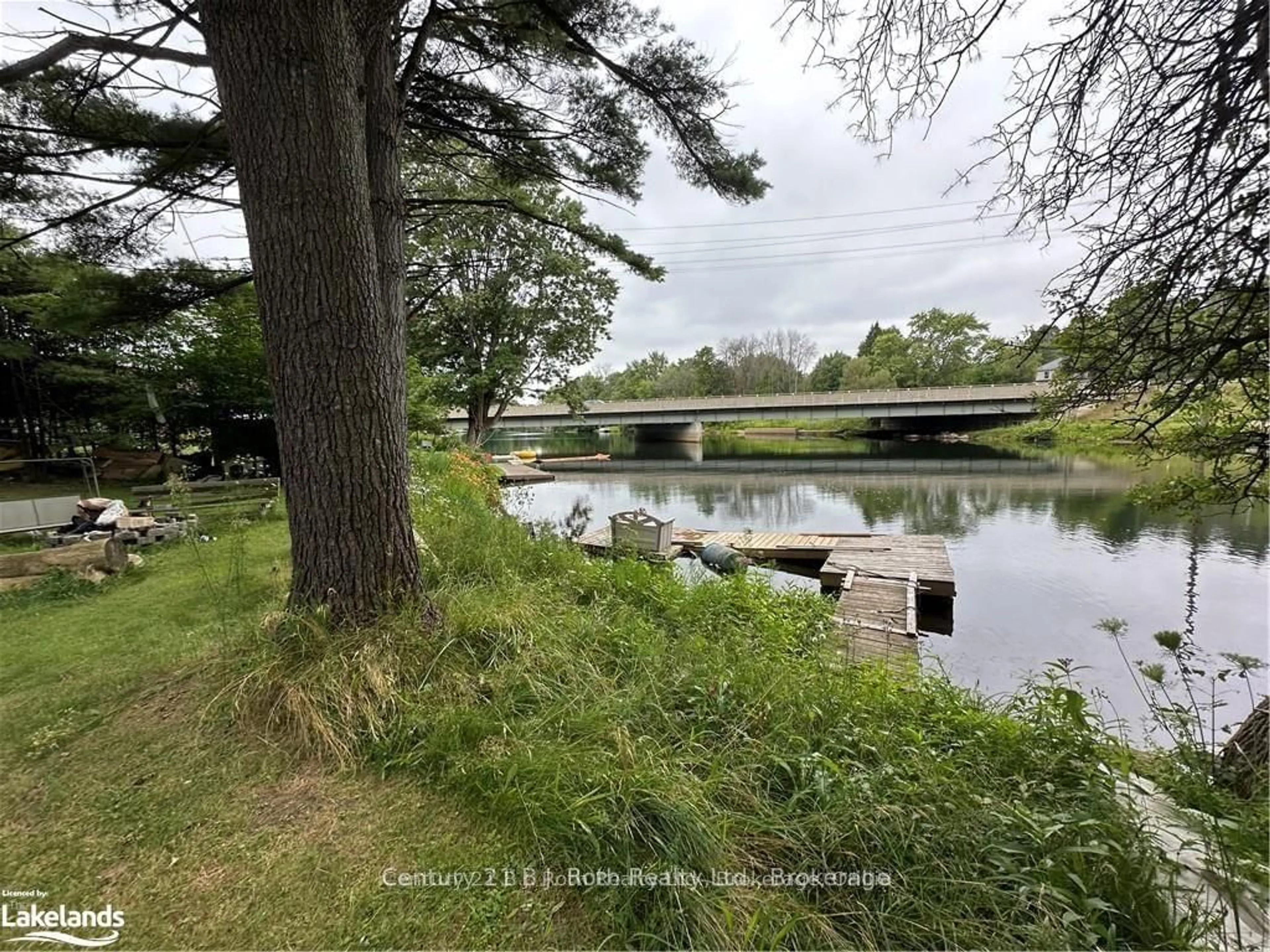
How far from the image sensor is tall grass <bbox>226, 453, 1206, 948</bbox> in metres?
1.26

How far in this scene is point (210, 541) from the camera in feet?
A: 15.6

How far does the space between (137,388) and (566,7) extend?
9.70 m

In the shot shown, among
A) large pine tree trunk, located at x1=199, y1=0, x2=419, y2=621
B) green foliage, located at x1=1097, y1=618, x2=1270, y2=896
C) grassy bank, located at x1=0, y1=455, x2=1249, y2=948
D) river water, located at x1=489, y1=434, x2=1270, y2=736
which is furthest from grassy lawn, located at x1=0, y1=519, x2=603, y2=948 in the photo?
river water, located at x1=489, y1=434, x2=1270, y2=736

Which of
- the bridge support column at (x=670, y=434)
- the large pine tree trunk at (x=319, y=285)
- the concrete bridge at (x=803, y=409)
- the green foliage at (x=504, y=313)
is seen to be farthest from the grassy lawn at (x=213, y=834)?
the bridge support column at (x=670, y=434)

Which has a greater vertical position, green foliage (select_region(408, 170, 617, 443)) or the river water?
green foliage (select_region(408, 170, 617, 443))

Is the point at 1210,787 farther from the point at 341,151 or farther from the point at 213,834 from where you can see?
the point at 341,151

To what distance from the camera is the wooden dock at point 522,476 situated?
17.3 meters

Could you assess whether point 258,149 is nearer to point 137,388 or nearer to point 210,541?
point 210,541

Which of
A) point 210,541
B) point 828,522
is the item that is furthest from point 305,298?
point 828,522

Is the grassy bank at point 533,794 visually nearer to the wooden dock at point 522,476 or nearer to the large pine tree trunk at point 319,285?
the large pine tree trunk at point 319,285

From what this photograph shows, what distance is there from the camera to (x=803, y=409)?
25234 mm

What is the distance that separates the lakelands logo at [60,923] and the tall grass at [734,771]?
59cm

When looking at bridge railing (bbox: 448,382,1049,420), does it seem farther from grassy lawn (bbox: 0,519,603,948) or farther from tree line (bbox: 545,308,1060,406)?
grassy lawn (bbox: 0,519,603,948)

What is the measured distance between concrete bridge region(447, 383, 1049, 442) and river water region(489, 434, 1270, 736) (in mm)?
2370
